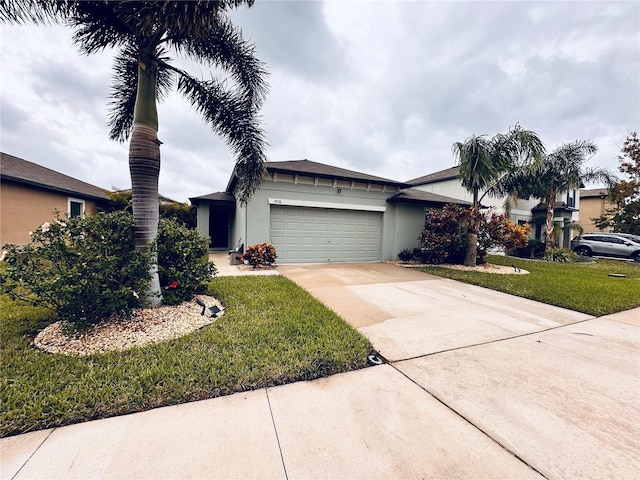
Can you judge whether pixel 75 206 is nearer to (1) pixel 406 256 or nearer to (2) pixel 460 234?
(1) pixel 406 256

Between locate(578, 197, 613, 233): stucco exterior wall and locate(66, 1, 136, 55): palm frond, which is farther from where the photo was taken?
locate(578, 197, 613, 233): stucco exterior wall

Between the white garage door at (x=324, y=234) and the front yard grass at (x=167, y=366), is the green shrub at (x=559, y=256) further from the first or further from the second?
the front yard grass at (x=167, y=366)

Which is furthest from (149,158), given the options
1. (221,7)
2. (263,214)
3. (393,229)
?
(393,229)

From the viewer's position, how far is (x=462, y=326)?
165 inches

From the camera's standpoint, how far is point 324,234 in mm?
10742

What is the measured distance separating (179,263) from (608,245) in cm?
2322

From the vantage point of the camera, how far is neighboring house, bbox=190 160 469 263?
9625 millimetres

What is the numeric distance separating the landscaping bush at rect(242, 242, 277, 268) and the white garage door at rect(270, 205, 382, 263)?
1.02 meters

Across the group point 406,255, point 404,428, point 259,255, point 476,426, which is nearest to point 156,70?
point 259,255

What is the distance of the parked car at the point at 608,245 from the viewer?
48.6ft

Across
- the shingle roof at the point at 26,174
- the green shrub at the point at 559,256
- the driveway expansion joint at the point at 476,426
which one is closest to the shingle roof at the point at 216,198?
the shingle roof at the point at 26,174

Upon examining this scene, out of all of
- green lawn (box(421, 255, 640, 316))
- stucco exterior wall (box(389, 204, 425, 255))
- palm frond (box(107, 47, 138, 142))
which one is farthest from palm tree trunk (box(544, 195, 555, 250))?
palm frond (box(107, 47, 138, 142))

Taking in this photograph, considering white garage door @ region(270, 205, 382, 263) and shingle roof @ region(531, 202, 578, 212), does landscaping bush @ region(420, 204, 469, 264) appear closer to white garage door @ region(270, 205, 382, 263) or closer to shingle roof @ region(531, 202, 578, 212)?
white garage door @ region(270, 205, 382, 263)

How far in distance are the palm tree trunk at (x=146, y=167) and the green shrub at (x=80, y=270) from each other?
301mm
